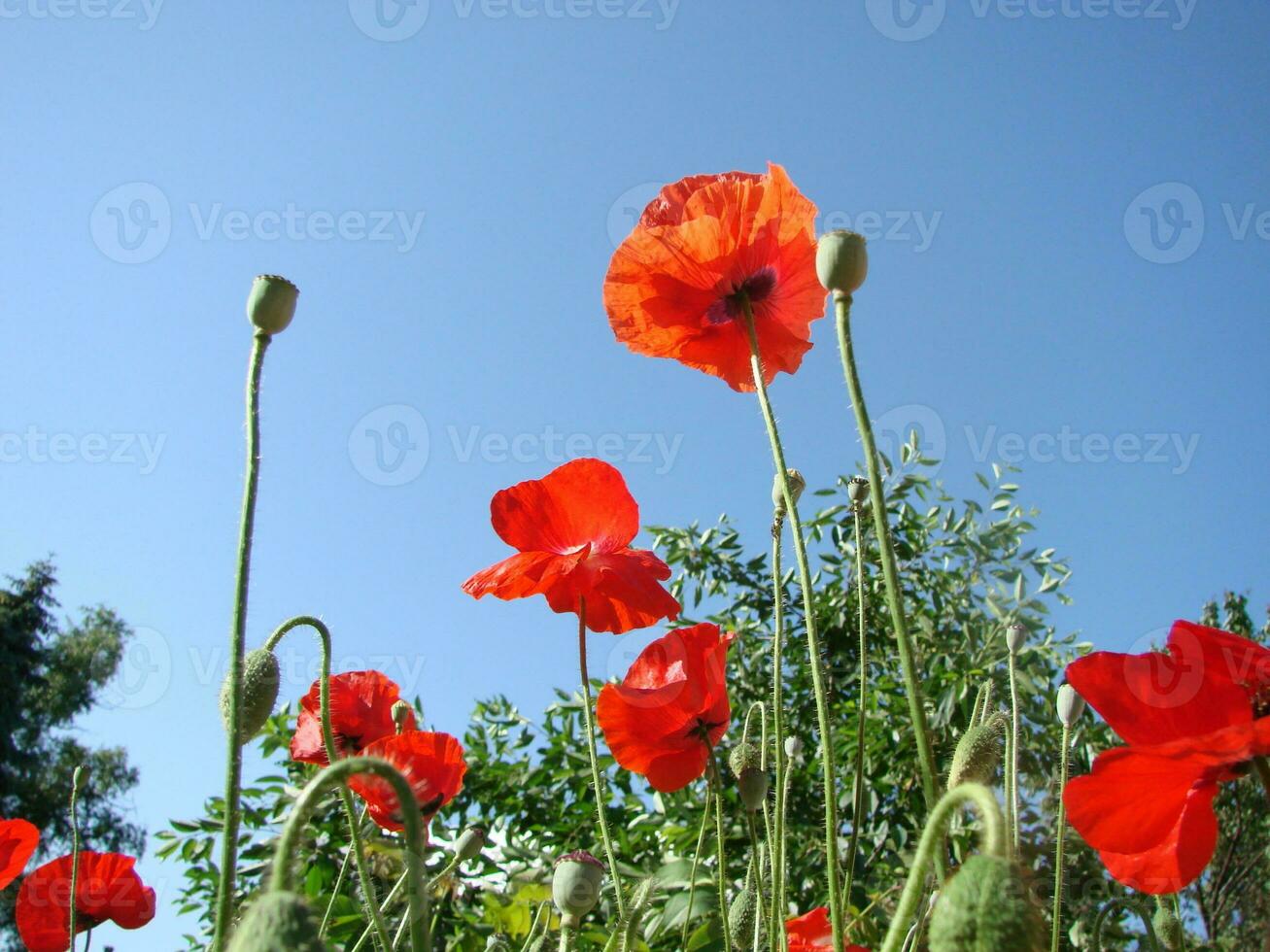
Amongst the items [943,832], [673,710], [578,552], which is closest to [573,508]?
[578,552]

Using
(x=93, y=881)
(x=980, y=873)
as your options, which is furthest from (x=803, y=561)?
(x=93, y=881)

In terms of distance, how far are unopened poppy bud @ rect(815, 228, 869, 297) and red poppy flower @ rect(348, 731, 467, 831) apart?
82 centimetres

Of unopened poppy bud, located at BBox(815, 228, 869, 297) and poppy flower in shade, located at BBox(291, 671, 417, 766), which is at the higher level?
unopened poppy bud, located at BBox(815, 228, 869, 297)

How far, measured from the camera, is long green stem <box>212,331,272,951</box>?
650 millimetres

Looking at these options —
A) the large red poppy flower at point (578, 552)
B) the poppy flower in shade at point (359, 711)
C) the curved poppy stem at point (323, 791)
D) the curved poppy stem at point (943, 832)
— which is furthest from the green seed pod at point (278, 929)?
the poppy flower in shade at point (359, 711)

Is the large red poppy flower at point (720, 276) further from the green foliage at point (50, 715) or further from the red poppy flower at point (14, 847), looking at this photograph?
the green foliage at point (50, 715)

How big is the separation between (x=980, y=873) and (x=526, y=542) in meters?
1.09

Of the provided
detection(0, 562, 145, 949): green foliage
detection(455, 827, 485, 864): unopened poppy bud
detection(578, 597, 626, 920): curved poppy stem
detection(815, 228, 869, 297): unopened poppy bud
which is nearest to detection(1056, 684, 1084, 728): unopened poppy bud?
detection(578, 597, 626, 920): curved poppy stem

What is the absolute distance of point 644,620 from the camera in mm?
1617

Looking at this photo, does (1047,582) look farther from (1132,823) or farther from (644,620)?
(1132,823)

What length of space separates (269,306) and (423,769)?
0.86 metres

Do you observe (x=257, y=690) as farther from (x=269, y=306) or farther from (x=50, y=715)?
(x=50, y=715)

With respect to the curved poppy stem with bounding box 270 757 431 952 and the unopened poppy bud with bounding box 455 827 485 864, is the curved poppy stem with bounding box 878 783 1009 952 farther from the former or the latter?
the unopened poppy bud with bounding box 455 827 485 864

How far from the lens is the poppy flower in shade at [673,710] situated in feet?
5.16
